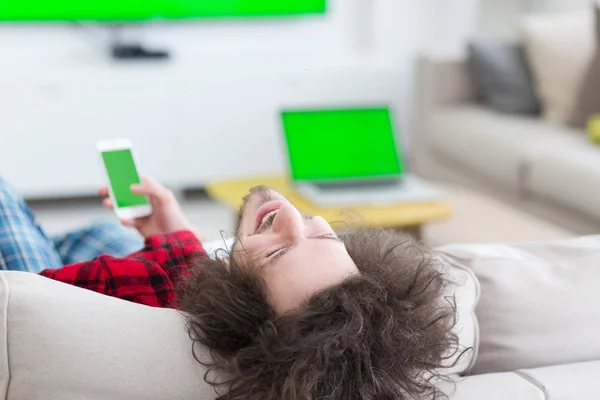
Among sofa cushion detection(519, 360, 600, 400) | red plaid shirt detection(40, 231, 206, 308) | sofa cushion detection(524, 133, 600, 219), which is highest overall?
red plaid shirt detection(40, 231, 206, 308)

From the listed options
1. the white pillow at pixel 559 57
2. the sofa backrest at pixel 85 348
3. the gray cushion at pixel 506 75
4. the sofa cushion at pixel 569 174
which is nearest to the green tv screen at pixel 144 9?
the gray cushion at pixel 506 75

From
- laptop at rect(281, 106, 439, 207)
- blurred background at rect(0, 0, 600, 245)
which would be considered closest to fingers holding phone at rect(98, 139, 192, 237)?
laptop at rect(281, 106, 439, 207)

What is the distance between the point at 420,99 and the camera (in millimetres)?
4039

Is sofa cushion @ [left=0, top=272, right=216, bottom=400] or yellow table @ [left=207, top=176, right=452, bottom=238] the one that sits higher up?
sofa cushion @ [left=0, top=272, right=216, bottom=400]

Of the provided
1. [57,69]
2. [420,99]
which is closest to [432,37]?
[420,99]

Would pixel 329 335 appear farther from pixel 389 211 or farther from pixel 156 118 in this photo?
pixel 156 118

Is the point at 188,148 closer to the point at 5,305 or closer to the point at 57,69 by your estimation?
the point at 57,69

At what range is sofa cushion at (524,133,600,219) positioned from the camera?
293 centimetres

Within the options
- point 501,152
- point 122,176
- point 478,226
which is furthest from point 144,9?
point 122,176

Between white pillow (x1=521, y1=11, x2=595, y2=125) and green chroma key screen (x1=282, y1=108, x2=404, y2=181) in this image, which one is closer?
green chroma key screen (x1=282, y1=108, x2=404, y2=181)

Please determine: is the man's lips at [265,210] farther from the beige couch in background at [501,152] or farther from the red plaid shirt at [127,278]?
the beige couch in background at [501,152]

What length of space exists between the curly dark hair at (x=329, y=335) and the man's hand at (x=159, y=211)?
61 cm

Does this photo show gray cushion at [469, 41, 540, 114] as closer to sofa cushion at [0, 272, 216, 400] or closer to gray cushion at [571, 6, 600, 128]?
gray cushion at [571, 6, 600, 128]

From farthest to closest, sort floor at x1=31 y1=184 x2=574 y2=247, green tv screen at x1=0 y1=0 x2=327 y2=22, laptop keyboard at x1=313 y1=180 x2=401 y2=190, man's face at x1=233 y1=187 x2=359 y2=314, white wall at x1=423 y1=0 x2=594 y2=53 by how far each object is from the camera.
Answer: white wall at x1=423 y1=0 x2=594 y2=53 < green tv screen at x1=0 y1=0 x2=327 y2=22 < laptop keyboard at x1=313 y1=180 x2=401 y2=190 < floor at x1=31 y1=184 x2=574 y2=247 < man's face at x1=233 y1=187 x2=359 y2=314
